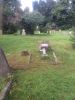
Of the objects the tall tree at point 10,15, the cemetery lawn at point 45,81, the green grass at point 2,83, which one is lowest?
the cemetery lawn at point 45,81

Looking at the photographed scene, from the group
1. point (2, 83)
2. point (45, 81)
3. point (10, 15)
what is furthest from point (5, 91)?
point (10, 15)

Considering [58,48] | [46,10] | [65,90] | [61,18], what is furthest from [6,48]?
[46,10]

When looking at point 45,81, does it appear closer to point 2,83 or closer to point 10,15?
point 2,83

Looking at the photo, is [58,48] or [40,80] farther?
[58,48]

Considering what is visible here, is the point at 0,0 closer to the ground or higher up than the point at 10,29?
higher up

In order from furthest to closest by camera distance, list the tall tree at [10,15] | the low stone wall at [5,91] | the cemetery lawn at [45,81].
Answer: the tall tree at [10,15] < the cemetery lawn at [45,81] < the low stone wall at [5,91]

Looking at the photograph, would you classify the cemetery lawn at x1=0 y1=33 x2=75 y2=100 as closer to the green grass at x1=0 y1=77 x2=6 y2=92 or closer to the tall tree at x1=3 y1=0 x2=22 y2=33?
the green grass at x1=0 y1=77 x2=6 y2=92

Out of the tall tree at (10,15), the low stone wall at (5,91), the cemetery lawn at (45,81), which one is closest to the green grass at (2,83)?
the low stone wall at (5,91)

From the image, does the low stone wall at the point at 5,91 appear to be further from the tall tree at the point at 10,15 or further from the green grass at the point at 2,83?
the tall tree at the point at 10,15

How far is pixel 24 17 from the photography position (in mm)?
38094

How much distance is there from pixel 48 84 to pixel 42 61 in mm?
5343

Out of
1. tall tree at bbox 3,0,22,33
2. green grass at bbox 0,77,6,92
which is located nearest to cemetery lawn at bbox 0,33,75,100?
green grass at bbox 0,77,6,92

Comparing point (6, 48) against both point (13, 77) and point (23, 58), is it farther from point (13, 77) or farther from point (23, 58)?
point (13, 77)

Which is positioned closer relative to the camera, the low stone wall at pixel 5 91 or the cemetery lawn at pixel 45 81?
the low stone wall at pixel 5 91
